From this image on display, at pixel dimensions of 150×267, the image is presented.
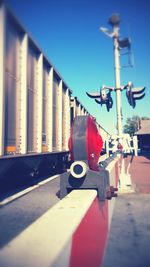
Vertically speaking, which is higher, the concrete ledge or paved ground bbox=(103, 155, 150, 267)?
the concrete ledge

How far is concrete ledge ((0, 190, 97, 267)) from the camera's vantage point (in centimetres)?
118

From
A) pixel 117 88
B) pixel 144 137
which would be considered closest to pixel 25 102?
pixel 117 88

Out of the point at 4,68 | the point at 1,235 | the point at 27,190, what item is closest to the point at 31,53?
the point at 4,68

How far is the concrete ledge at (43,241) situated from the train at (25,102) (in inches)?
114

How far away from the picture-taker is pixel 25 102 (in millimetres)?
5285

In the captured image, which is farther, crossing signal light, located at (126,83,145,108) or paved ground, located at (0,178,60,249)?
crossing signal light, located at (126,83,145,108)

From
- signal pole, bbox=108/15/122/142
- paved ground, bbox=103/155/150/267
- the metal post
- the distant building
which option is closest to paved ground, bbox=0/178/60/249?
paved ground, bbox=103/155/150/267

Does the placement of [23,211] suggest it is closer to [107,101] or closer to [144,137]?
[107,101]

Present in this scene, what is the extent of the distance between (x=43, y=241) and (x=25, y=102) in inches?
168

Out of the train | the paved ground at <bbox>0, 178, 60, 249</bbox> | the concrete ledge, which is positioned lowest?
the paved ground at <bbox>0, 178, 60, 249</bbox>

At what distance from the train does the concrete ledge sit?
2.90 metres

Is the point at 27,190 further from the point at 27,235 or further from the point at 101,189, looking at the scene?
the point at 27,235

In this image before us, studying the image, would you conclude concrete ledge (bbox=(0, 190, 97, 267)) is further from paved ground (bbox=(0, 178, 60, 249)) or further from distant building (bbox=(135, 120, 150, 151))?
distant building (bbox=(135, 120, 150, 151))

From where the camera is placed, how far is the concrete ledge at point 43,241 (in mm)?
1185
